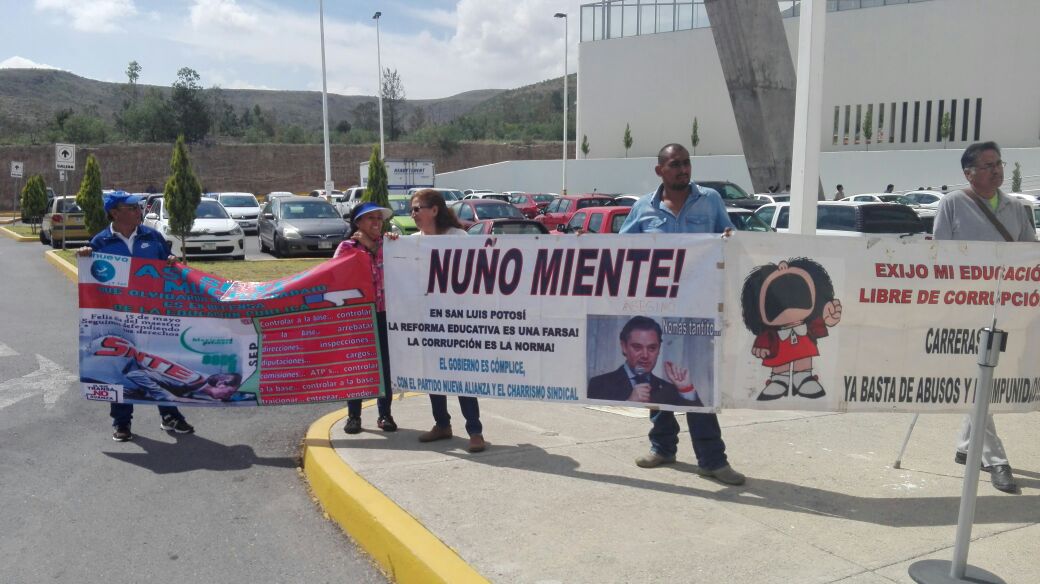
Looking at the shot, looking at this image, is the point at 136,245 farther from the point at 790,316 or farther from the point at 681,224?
the point at 790,316

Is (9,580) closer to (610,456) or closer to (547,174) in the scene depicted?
(610,456)

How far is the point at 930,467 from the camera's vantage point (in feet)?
17.7

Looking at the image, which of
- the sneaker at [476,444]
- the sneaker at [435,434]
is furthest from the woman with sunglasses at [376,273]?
the sneaker at [476,444]

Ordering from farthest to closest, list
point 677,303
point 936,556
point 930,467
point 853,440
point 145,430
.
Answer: point 145,430
point 853,440
point 930,467
point 677,303
point 936,556

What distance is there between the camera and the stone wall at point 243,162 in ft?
198

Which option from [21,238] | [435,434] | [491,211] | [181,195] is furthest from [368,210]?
[21,238]

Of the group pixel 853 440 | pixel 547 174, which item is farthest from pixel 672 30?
pixel 853 440

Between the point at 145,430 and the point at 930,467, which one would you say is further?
the point at 145,430

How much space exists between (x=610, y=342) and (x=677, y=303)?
1.60 ft

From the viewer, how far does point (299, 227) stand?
21.4 metres

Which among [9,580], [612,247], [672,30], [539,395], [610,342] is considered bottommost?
[9,580]

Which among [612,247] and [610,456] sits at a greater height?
[612,247]

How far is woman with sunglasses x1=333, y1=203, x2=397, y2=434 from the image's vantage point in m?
6.02

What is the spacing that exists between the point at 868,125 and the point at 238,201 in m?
32.6
